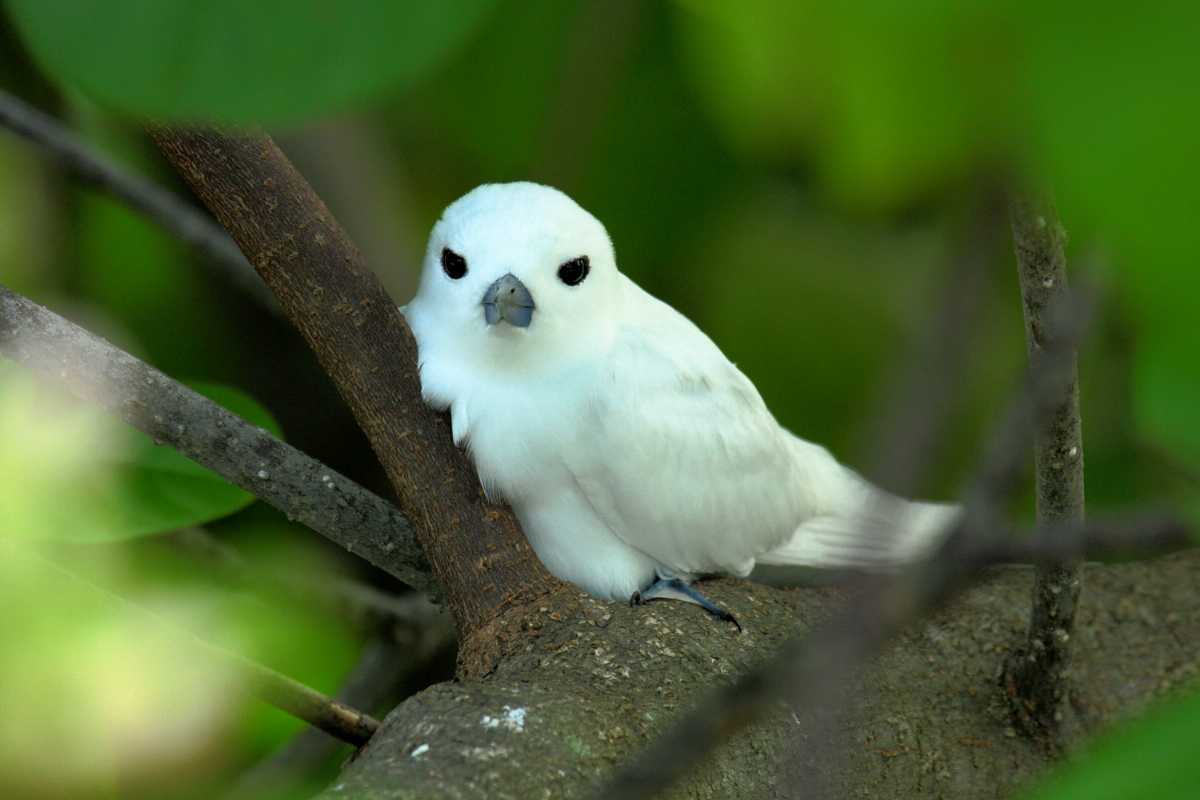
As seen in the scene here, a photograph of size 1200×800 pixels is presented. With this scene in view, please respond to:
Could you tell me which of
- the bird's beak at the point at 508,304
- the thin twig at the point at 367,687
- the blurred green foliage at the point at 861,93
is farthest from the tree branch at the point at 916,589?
the thin twig at the point at 367,687

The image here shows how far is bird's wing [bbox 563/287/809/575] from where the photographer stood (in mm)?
2812

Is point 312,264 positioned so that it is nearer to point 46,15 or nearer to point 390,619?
point 390,619

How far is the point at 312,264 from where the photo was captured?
2.45 metres

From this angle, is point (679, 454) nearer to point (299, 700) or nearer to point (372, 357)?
point (372, 357)

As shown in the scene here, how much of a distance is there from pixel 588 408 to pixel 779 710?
0.84 m

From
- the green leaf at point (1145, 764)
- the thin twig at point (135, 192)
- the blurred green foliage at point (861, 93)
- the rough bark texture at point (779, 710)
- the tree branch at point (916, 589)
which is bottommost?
the rough bark texture at point (779, 710)

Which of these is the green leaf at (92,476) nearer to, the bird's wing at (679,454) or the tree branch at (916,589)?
the bird's wing at (679,454)

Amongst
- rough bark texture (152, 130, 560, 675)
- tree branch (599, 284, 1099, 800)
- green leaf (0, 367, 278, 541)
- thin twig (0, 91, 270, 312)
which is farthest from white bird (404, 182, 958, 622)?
tree branch (599, 284, 1099, 800)

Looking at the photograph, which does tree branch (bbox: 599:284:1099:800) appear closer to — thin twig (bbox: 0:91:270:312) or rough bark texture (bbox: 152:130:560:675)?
rough bark texture (bbox: 152:130:560:675)

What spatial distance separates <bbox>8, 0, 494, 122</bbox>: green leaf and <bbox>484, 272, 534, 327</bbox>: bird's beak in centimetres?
217

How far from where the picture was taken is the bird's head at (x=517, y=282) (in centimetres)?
276

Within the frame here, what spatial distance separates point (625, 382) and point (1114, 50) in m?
2.45

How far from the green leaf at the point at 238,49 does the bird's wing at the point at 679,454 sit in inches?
91.8

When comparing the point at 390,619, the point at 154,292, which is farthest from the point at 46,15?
the point at 154,292
